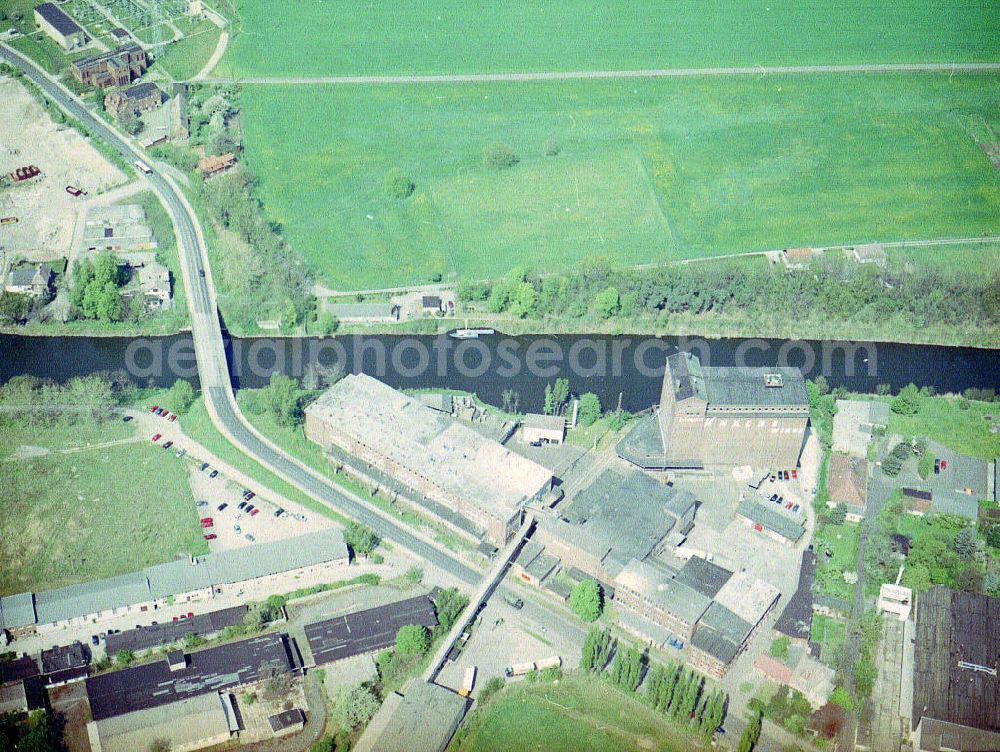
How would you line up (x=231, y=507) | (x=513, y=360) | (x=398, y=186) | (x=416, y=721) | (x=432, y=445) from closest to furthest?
(x=416, y=721)
(x=231, y=507)
(x=432, y=445)
(x=513, y=360)
(x=398, y=186)

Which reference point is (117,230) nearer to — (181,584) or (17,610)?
(181,584)

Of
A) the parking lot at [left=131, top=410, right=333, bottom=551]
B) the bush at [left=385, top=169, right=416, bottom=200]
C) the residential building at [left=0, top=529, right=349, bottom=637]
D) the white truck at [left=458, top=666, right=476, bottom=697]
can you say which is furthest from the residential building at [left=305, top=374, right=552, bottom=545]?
the bush at [left=385, top=169, right=416, bottom=200]

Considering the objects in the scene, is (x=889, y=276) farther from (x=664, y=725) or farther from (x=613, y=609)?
(x=664, y=725)

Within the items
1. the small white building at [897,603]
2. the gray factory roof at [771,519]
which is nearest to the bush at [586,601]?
the gray factory roof at [771,519]

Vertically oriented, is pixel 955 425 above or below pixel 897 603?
above

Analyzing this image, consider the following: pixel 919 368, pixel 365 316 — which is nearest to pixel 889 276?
pixel 919 368

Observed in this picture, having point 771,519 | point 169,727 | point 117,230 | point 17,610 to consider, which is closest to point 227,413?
point 17,610

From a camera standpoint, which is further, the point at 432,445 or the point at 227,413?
the point at 227,413
